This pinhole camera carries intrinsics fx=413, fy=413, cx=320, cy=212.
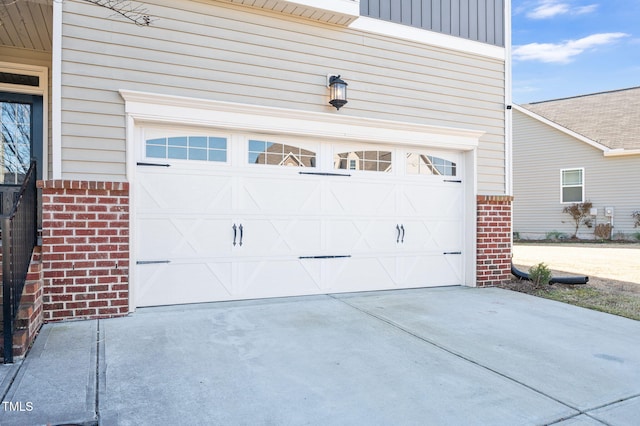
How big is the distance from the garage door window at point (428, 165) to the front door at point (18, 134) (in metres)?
5.19

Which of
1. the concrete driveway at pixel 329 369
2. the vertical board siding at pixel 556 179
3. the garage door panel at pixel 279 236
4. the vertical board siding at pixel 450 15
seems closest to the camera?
the concrete driveway at pixel 329 369

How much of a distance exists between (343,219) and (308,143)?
3.82 feet

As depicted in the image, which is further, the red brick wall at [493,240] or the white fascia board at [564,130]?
the white fascia board at [564,130]

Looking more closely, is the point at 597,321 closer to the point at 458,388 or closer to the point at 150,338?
the point at 458,388

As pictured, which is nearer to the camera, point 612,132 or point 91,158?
point 91,158

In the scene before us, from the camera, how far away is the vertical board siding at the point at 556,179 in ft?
49.2

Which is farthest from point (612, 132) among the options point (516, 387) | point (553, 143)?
point (516, 387)

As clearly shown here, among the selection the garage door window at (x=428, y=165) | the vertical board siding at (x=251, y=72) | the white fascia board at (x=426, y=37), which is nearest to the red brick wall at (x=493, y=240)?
the vertical board siding at (x=251, y=72)

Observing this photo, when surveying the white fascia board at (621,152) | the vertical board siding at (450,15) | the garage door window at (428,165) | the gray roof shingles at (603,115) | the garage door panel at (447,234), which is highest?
the gray roof shingles at (603,115)

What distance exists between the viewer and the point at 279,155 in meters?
5.45

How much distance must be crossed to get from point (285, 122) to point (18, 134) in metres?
3.60

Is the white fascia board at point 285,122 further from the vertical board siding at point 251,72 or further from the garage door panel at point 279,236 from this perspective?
the garage door panel at point 279,236

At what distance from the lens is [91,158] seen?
14.3 ft

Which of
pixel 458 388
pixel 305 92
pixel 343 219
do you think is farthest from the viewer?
pixel 343 219
